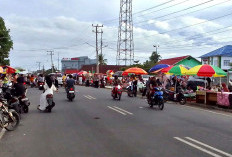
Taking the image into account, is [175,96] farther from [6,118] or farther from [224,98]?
[6,118]

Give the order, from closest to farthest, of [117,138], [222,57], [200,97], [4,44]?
[117,138] < [200,97] < [222,57] < [4,44]

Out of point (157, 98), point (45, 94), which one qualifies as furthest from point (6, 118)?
point (157, 98)

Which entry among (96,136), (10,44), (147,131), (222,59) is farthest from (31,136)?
(10,44)

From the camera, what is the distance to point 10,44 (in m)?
58.0

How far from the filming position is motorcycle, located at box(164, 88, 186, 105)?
59.9 ft

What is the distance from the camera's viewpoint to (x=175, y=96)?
1938cm

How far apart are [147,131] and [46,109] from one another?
6402mm

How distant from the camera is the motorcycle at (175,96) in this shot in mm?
18253

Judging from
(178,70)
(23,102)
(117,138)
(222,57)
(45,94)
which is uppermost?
(222,57)

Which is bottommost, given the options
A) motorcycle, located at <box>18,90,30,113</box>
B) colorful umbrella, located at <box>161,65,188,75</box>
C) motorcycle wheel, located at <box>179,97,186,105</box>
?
motorcycle wheel, located at <box>179,97,186,105</box>

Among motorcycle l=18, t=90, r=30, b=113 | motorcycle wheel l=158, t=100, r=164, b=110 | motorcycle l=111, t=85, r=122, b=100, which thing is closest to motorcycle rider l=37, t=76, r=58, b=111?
motorcycle l=18, t=90, r=30, b=113

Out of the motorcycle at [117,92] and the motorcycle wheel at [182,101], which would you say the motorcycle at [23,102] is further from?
the motorcycle wheel at [182,101]

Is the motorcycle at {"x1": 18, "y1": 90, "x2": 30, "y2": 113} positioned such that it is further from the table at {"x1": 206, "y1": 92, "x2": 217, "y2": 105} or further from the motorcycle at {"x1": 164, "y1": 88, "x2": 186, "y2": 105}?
the table at {"x1": 206, "y1": 92, "x2": 217, "y2": 105}

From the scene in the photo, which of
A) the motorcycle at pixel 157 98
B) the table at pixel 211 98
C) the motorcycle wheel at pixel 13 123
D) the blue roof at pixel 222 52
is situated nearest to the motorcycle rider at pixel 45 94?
the motorcycle wheel at pixel 13 123
